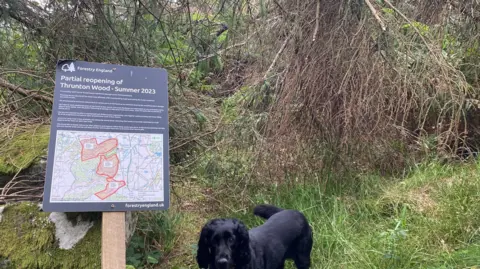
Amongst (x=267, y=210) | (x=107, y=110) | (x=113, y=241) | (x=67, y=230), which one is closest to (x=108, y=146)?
(x=107, y=110)

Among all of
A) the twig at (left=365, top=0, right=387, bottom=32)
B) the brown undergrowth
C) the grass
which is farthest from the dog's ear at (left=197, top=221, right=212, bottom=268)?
the twig at (left=365, top=0, right=387, bottom=32)

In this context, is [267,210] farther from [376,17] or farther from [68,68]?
[68,68]

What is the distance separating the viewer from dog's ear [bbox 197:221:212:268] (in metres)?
3.41

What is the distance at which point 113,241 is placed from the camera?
9.98 feet

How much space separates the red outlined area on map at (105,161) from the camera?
309 cm

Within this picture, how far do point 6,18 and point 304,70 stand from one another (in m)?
2.95

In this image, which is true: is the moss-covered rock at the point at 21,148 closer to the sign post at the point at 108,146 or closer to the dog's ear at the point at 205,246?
the sign post at the point at 108,146

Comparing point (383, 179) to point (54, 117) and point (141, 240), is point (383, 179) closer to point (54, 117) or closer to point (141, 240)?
point (141, 240)

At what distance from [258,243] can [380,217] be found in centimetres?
164

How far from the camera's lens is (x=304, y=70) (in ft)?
14.6

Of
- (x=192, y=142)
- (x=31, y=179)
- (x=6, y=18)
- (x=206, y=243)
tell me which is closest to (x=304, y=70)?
(x=192, y=142)

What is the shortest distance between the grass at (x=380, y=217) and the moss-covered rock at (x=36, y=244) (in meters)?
1.22

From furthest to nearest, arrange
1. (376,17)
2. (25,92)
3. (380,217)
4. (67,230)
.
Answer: (380,217) < (25,92) < (376,17) < (67,230)

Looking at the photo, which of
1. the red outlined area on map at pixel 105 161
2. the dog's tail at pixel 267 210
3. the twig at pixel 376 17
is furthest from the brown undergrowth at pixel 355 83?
the red outlined area on map at pixel 105 161
